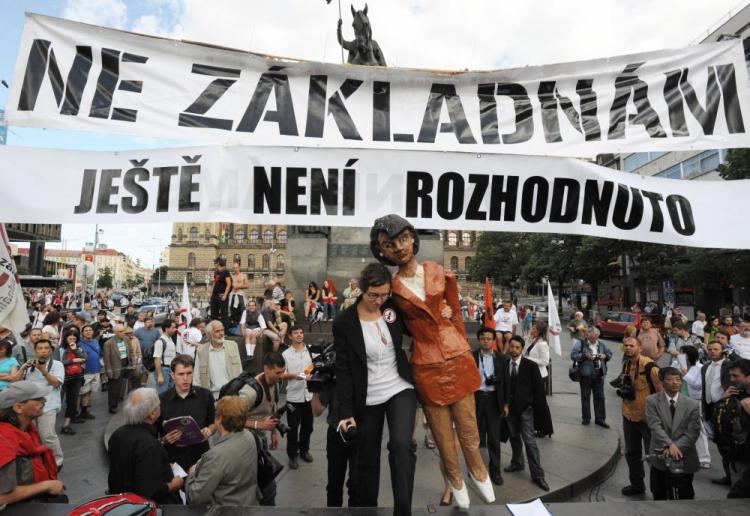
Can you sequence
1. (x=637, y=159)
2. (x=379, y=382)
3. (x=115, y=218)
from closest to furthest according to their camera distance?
(x=379, y=382) < (x=115, y=218) < (x=637, y=159)

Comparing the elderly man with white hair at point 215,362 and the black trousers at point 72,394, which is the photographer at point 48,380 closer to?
the elderly man with white hair at point 215,362

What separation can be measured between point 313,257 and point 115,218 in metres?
9.19

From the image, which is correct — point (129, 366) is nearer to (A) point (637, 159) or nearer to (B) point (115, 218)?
(B) point (115, 218)

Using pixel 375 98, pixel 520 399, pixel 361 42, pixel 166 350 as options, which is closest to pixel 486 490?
pixel 520 399

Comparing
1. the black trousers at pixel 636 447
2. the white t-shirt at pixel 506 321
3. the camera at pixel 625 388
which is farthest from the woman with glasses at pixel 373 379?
the white t-shirt at pixel 506 321

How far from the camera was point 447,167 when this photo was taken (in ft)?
12.6

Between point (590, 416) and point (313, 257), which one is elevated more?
point (313, 257)

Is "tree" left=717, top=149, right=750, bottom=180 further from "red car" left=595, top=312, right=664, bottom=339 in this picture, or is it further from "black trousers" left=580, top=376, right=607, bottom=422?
"black trousers" left=580, top=376, right=607, bottom=422

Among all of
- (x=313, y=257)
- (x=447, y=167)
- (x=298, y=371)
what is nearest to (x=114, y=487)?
(x=298, y=371)

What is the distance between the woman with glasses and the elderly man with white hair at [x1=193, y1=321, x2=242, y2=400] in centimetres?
383

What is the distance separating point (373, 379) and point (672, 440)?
3512 millimetres

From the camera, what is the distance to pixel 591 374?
808 cm

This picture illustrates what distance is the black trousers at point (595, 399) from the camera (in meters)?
7.95

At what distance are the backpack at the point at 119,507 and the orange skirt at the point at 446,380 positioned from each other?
67.7 inches
